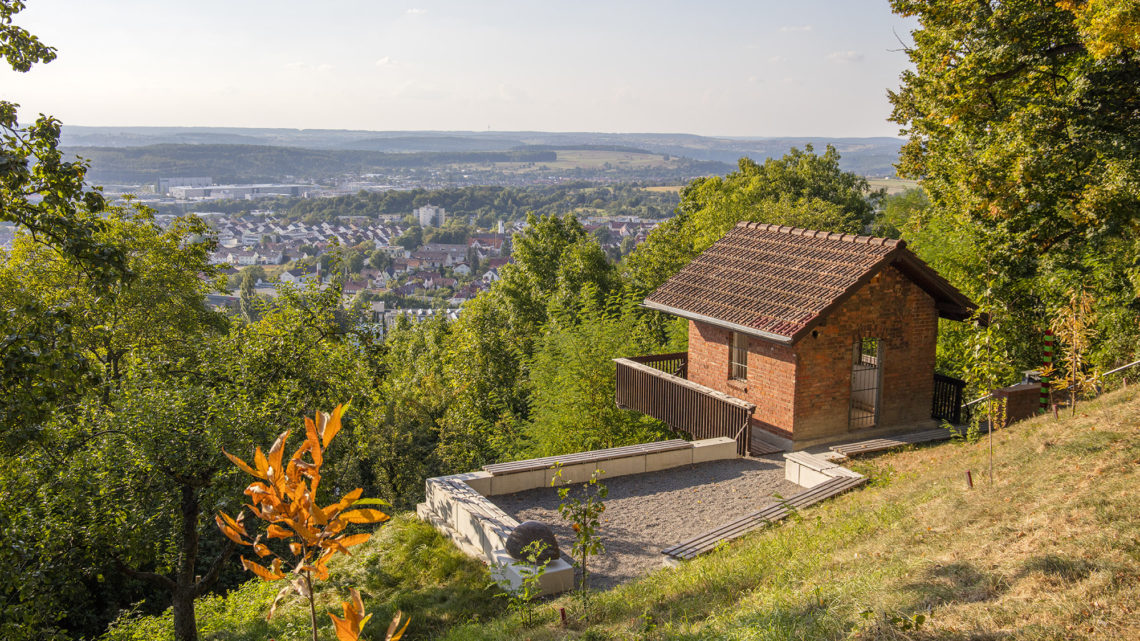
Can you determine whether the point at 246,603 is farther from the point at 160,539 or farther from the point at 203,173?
the point at 203,173

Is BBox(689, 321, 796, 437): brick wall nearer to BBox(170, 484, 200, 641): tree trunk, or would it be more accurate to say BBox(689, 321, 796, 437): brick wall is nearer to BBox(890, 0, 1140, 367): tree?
BBox(890, 0, 1140, 367): tree

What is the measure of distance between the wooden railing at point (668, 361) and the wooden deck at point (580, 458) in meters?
4.78

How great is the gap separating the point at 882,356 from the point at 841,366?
1.19 meters

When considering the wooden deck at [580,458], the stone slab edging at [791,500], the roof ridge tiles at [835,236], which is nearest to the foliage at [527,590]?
the stone slab edging at [791,500]

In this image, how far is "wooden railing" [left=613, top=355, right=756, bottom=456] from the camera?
48.6 feet

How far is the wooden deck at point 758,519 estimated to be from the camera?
1023 cm

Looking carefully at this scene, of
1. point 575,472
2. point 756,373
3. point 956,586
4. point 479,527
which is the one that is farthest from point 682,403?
point 956,586

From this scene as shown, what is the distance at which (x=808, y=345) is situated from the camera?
47.5ft

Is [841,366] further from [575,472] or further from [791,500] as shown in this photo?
[575,472]

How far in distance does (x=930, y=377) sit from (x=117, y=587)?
17.6 metres

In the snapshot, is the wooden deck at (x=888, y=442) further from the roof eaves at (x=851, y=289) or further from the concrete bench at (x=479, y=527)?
the concrete bench at (x=479, y=527)

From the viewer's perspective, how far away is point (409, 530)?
11.7 metres

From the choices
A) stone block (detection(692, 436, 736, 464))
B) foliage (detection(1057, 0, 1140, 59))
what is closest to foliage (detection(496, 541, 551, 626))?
stone block (detection(692, 436, 736, 464))

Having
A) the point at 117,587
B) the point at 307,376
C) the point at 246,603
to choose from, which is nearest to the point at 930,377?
the point at 307,376
